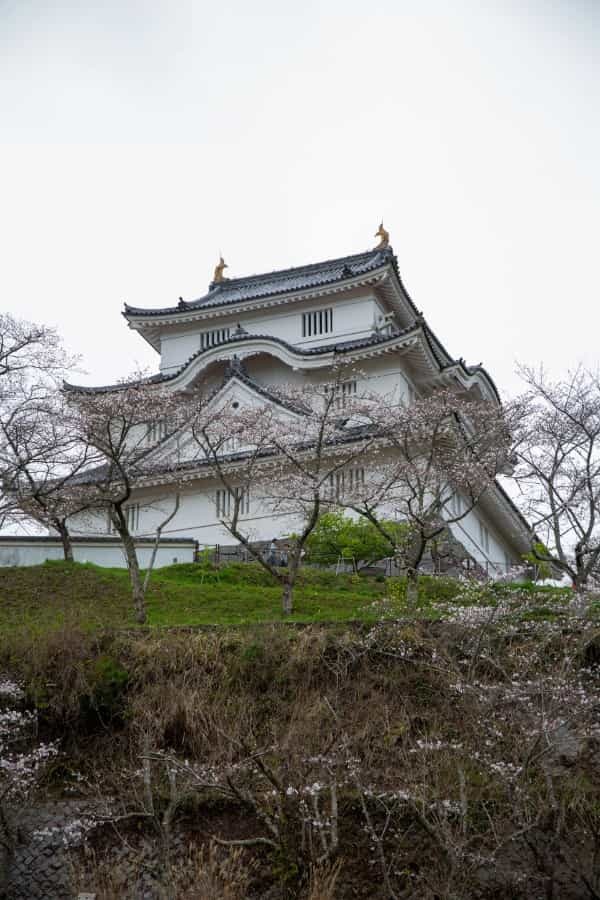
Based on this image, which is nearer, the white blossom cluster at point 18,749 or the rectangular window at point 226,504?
the white blossom cluster at point 18,749

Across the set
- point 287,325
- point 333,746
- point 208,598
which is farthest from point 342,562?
point 287,325

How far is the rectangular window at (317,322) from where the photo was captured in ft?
115

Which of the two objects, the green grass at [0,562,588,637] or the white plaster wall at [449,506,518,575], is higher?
the white plaster wall at [449,506,518,575]

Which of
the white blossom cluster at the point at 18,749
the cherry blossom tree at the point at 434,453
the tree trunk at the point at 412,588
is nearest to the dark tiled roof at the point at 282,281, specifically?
the cherry blossom tree at the point at 434,453

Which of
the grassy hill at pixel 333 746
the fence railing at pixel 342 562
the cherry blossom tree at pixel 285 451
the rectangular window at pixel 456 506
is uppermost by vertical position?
the cherry blossom tree at pixel 285 451

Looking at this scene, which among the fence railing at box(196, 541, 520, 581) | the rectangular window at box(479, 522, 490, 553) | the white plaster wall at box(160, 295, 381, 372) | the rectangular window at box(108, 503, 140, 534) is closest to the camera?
the fence railing at box(196, 541, 520, 581)

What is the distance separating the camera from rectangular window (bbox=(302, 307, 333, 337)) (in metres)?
34.9

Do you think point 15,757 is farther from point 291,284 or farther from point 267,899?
point 291,284

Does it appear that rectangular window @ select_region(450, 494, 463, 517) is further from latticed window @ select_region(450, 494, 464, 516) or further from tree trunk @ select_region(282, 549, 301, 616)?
tree trunk @ select_region(282, 549, 301, 616)

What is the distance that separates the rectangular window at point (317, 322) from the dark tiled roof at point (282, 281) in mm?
1077

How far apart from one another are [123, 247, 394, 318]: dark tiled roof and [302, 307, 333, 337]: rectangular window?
1.08 meters

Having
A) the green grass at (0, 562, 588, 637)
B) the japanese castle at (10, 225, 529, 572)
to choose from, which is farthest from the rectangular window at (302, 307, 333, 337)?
the green grass at (0, 562, 588, 637)

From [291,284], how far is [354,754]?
86.2 feet

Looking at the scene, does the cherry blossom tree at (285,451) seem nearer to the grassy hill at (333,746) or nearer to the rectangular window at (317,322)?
the grassy hill at (333,746)
